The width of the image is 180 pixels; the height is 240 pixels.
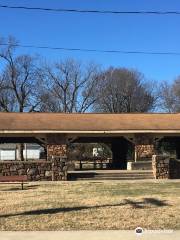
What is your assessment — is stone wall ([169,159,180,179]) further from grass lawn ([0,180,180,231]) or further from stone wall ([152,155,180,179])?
grass lawn ([0,180,180,231])

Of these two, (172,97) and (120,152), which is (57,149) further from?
(172,97)

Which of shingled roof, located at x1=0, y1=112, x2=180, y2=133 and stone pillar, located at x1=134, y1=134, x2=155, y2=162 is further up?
shingled roof, located at x1=0, y1=112, x2=180, y2=133

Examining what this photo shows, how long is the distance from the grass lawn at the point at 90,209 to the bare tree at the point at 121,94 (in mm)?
55845

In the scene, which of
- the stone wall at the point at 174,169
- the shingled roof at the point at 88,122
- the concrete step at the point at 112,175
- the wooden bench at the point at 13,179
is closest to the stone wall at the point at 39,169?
the concrete step at the point at 112,175

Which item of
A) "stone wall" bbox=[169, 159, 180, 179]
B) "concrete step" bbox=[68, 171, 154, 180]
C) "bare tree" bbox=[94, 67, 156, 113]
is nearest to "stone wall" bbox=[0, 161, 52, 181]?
"concrete step" bbox=[68, 171, 154, 180]

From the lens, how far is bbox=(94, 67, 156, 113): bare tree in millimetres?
74812

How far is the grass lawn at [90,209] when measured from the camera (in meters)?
11.1

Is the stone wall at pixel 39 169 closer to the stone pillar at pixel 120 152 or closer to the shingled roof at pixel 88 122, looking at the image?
the shingled roof at pixel 88 122

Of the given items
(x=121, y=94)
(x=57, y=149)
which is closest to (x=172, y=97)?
(x=121, y=94)

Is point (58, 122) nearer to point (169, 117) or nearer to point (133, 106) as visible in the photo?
point (169, 117)

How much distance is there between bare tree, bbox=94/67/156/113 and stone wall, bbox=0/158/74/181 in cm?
4976

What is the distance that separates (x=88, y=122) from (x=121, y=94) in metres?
43.7

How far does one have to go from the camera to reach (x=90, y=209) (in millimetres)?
13445

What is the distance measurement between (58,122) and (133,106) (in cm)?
4377
